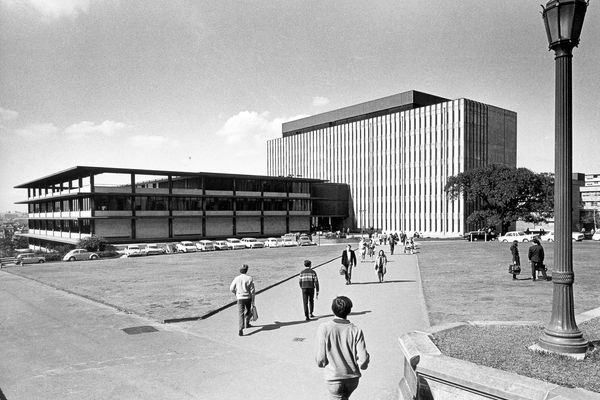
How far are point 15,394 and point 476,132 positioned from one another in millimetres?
84684

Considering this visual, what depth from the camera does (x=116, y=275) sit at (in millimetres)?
24312

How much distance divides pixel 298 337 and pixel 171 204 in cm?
5553

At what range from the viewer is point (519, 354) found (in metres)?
6.79

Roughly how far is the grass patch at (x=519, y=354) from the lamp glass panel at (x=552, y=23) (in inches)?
201

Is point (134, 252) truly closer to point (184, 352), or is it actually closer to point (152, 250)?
point (152, 250)

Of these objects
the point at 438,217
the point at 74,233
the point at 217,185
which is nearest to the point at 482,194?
the point at 438,217

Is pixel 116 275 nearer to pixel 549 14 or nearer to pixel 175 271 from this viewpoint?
pixel 175 271

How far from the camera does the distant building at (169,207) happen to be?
56.9 metres

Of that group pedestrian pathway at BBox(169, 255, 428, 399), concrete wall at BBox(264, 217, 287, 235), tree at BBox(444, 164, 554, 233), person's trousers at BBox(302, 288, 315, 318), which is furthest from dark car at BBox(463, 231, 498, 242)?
person's trousers at BBox(302, 288, 315, 318)

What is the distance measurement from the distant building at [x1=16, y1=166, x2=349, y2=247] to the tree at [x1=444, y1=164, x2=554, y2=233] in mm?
31280

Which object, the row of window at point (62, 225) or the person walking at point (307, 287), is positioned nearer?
the person walking at point (307, 287)

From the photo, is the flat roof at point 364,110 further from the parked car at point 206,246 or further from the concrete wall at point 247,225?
the parked car at point 206,246

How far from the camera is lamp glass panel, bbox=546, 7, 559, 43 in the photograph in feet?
22.6

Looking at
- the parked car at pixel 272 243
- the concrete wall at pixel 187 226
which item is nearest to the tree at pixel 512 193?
the parked car at pixel 272 243
